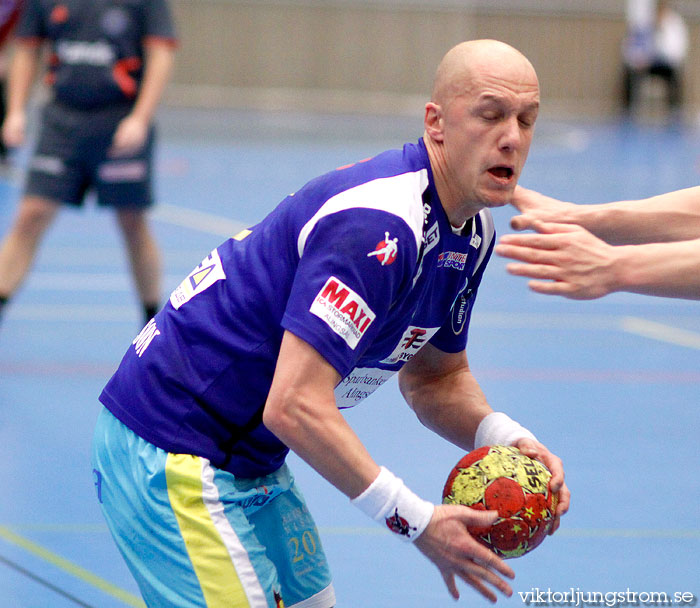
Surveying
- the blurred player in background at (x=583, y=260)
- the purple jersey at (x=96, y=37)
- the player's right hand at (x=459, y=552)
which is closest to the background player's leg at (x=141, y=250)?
the purple jersey at (x=96, y=37)

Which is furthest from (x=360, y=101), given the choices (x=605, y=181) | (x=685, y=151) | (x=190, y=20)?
(x=605, y=181)

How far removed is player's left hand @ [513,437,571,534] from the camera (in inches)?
116

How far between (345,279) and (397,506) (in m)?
0.54

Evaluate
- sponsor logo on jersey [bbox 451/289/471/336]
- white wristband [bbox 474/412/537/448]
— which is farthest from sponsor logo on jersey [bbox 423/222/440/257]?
white wristband [bbox 474/412/537/448]

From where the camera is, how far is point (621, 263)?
2734mm

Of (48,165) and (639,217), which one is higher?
(639,217)

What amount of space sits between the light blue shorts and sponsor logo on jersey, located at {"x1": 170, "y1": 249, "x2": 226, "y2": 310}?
367 mm

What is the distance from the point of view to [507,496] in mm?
2824

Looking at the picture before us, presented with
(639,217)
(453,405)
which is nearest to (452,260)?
(453,405)

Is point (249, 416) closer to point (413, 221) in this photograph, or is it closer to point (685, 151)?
point (413, 221)

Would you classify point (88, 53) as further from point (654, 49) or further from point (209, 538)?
point (654, 49)

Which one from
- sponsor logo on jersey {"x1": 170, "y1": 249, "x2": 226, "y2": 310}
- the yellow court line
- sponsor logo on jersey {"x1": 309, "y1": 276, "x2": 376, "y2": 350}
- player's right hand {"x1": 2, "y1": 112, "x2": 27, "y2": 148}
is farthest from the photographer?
player's right hand {"x1": 2, "y1": 112, "x2": 27, "y2": 148}

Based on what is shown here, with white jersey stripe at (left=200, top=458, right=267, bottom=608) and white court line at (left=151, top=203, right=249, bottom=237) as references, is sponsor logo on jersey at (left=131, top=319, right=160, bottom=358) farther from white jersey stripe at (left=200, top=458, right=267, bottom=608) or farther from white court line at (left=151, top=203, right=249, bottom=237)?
white court line at (left=151, top=203, right=249, bottom=237)

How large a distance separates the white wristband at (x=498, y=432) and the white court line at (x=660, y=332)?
5188mm
